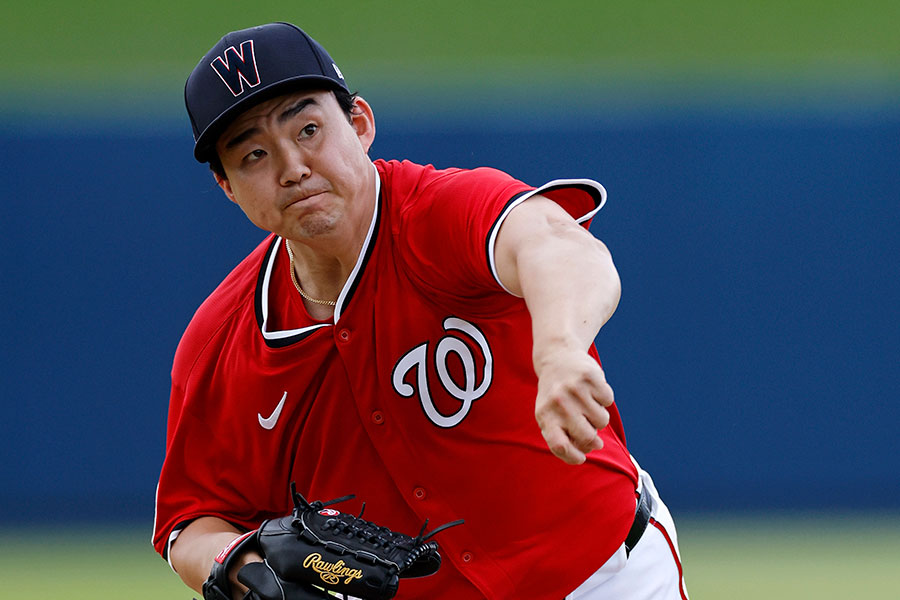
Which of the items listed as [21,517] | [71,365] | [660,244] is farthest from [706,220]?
[21,517]

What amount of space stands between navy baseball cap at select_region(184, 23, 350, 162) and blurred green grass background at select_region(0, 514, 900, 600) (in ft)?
9.52

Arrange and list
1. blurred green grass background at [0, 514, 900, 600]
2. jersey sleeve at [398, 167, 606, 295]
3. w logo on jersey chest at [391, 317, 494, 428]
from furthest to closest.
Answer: blurred green grass background at [0, 514, 900, 600], w logo on jersey chest at [391, 317, 494, 428], jersey sleeve at [398, 167, 606, 295]

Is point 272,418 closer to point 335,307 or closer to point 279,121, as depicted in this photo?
point 335,307

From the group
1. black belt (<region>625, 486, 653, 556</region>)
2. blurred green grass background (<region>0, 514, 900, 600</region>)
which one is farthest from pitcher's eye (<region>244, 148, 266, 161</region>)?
blurred green grass background (<region>0, 514, 900, 600</region>)

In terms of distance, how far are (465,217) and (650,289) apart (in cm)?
374

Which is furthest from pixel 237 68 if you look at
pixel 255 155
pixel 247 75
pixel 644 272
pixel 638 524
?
pixel 644 272

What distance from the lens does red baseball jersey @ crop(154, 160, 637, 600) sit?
6.41 ft

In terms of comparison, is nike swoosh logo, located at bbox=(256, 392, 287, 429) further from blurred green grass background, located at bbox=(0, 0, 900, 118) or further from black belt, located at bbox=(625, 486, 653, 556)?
blurred green grass background, located at bbox=(0, 0, 900, 118)

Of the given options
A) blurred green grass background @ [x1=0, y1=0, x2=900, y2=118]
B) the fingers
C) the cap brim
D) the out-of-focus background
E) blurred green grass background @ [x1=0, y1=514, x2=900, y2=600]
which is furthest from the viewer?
blurred green grass background @ [x1=0, y1=0, x2=900, y2=118]

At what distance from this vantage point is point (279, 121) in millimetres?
1885

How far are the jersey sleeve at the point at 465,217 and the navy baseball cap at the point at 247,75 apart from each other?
285 mm

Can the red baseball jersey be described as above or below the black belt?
above

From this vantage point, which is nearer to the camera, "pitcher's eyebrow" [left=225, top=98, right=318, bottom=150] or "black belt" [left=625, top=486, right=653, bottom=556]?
"pitcher's eyebrow" [left=225, top=98, right=318, bottom=150]

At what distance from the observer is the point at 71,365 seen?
532 centimetres
